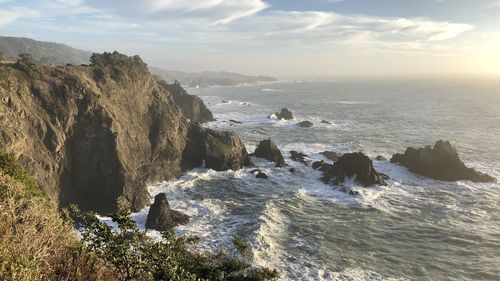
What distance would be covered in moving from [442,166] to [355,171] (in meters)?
13.6

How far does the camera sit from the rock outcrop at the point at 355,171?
55.3 metres

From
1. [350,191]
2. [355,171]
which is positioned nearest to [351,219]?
[350,191]

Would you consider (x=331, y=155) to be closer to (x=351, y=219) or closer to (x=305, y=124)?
(x=351, y=219)

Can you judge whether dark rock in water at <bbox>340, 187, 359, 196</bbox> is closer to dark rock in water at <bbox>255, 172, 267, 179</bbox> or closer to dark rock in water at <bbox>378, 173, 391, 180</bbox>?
dark rock in water at <bbox>378, 173, 391, 180</bbox>

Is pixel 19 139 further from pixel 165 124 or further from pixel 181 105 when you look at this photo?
pixel 181 105

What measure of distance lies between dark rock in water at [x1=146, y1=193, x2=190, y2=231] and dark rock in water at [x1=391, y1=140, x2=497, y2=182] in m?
37.1

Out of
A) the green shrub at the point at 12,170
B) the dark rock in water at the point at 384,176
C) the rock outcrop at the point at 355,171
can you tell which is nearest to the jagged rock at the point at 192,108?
the rock outcrop at the point at 355,171

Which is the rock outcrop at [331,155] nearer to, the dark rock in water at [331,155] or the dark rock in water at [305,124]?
the dark rock in water at [331,155]

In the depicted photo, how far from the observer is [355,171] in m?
56.6

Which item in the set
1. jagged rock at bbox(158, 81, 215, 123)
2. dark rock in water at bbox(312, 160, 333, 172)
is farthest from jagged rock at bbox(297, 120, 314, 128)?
dark rock in water at bbox(312, 160, 333, 172)

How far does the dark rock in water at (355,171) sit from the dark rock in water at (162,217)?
22893 mm

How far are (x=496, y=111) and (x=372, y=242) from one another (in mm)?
122164

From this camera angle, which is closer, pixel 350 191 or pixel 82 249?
pixel 82 249

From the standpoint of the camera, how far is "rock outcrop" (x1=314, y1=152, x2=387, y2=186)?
55312mm
